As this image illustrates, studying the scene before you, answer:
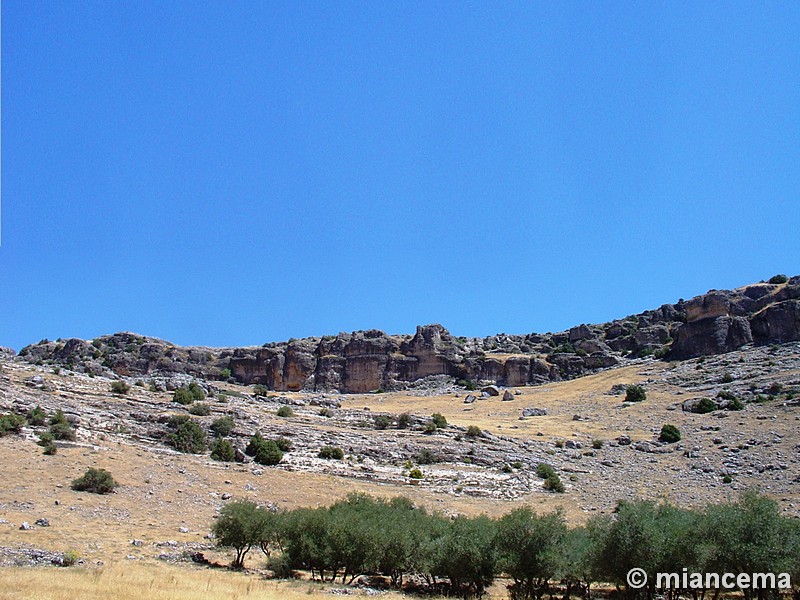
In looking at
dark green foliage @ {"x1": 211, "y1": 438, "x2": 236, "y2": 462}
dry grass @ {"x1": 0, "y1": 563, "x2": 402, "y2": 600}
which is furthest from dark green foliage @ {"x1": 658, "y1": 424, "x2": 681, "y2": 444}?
dry grass @ {"x1": 0, "y1": 563, "x2": 402, "y2": 600}

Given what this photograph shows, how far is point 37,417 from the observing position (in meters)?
33.0

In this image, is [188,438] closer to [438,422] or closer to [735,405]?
[438,422]

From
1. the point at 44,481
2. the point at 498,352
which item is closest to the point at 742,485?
the point at 44,481

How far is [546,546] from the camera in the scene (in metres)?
18.8

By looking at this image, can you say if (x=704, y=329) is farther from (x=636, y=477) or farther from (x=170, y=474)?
(x=170, y=474)

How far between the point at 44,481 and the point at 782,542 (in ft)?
87.0

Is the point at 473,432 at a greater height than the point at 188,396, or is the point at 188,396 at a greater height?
the point at 188,396

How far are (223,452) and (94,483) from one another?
10.2 meters

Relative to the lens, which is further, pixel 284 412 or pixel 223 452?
pixel 284 412

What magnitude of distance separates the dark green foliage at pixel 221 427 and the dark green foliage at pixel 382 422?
13172 mm

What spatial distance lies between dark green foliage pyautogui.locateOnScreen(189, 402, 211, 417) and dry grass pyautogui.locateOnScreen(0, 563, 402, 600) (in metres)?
24.7

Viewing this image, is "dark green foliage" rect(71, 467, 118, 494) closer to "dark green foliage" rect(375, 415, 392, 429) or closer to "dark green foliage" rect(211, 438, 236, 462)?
"dark green foliage" rect(211, 438, 236, 462)

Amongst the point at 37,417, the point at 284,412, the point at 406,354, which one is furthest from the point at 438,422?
the point at 406,354

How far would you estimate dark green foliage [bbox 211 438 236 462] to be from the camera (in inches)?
1363
